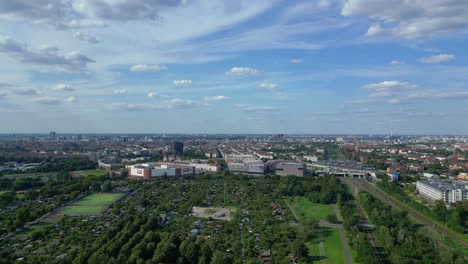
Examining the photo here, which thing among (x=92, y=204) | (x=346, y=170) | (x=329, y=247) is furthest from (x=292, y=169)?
(x=329, y=247)

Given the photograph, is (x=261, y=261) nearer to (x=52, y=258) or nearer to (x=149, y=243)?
(x=149, y=243)

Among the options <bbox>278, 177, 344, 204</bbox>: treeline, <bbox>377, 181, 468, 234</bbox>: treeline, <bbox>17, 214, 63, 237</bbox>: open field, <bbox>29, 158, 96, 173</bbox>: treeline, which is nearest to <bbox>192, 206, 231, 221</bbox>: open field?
<bbox>278, 177, 344, 204</bbox>: treeline

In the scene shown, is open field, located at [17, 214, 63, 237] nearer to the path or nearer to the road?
the path

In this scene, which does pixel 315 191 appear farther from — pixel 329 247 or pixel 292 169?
pixel 329 247

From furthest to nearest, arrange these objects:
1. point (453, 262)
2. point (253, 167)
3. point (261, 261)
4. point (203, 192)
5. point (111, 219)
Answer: point (253, 167)
point (203, 192)
point (111, 219)
point (261, 261)
point (453, 262)

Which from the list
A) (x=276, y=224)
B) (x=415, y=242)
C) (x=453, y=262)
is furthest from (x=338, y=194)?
(x=453, y=262)

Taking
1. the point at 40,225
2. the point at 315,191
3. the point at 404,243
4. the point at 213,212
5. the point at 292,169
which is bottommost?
the point at 40,225
